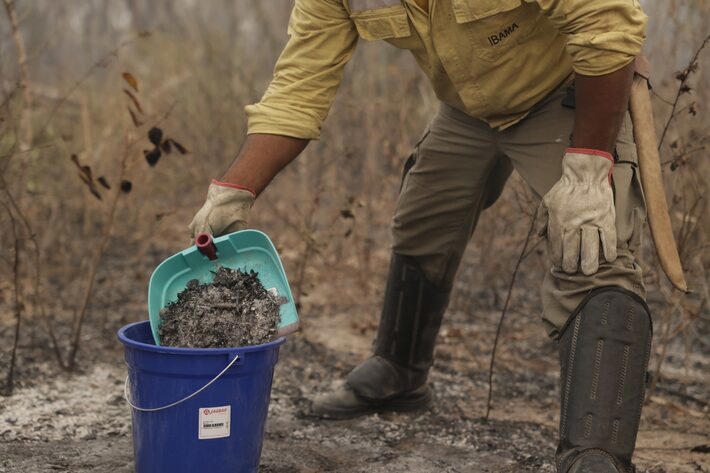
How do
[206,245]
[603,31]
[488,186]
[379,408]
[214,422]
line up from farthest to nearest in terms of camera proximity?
[379,408]
[488,186]
[206,245]
[214,422]
[603,31]

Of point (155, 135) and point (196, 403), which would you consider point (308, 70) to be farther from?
point (196, 403)

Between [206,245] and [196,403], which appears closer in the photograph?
[196,403]

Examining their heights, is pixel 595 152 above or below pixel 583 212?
above

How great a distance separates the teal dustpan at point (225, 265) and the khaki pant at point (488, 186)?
0.71 meters

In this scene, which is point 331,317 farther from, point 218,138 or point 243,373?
point 243,373

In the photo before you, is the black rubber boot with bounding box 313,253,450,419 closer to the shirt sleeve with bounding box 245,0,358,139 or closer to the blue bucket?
the shirt sleeve with bounding box 245,0,358,139

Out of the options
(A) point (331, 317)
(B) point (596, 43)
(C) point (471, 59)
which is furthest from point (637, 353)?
(A) point (331, 317)

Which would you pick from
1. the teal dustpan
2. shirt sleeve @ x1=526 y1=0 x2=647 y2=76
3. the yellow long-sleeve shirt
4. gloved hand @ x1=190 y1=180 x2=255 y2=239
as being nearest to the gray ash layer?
the teal dustpan

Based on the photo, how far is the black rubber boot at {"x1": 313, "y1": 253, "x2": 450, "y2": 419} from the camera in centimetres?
318

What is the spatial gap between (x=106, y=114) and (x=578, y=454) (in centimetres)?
449

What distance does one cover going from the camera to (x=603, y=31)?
2141mm

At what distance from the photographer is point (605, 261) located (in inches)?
87.4

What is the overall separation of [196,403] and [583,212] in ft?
3.71

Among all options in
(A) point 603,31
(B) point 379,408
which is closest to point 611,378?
(A) point 603,31
